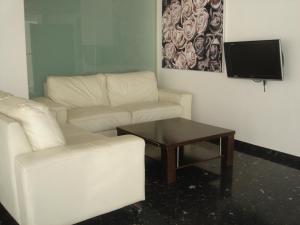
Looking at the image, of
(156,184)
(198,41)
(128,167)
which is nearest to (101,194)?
(128,167)

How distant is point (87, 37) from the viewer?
15.0ft

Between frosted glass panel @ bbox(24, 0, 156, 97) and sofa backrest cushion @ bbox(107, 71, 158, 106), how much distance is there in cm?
31

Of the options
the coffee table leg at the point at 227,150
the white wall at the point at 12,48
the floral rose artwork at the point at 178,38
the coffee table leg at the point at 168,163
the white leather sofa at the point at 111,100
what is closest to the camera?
the coffee table leg at the point at 168,163

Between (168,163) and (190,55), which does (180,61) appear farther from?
(168,163)

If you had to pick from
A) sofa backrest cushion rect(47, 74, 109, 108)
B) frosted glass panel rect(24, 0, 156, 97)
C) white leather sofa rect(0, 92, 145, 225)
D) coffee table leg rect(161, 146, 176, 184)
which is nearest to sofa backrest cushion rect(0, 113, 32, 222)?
white leather sofa rect(0, 92, 145, 225)

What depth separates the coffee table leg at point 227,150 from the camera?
3.34m

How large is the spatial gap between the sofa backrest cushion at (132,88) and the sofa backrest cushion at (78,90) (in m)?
0.11

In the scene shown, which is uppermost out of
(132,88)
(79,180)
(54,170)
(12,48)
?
(12,48)

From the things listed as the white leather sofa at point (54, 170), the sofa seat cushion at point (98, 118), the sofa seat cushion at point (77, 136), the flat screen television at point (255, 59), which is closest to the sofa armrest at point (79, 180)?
the white leather sofa at point (54, 170)

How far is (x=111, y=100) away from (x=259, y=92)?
1949 mm

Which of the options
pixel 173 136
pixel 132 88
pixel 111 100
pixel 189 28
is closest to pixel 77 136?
pixel 173 136

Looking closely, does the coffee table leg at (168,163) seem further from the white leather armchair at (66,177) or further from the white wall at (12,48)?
the white wall at (12,48)

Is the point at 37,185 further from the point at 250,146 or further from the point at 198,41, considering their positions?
the point at 198,41

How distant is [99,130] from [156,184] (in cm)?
116
